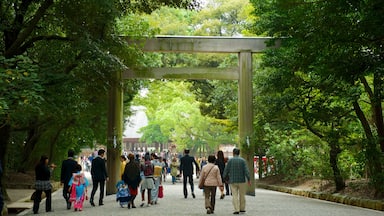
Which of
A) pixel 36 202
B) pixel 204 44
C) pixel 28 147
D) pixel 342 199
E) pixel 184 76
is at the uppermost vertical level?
pixel 204 44

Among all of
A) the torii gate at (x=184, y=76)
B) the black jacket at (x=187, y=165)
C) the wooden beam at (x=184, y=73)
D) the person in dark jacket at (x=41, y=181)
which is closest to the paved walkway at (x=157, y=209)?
the person in dark jacket at (x=41, y=181)

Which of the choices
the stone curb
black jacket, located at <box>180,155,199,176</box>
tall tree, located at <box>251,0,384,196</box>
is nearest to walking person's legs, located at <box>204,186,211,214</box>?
tall tree, located at <box>251,0,384,196</box>

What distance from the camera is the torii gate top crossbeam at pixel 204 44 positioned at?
20.2 metres

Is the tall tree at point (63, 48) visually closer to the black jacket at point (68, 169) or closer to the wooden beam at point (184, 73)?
the black jacket at point (68, 169)

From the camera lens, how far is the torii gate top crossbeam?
20.2 m

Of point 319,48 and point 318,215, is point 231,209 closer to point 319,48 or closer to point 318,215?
point 318,215

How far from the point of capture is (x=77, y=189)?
13.3m

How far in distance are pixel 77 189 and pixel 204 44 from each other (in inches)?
351

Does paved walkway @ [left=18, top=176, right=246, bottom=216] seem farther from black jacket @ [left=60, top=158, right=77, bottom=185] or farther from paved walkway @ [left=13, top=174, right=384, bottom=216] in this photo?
black jacket @ [left=60, top=158, right=77, bottom=185]

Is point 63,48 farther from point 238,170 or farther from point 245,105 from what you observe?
point 245,105

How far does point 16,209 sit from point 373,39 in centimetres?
997

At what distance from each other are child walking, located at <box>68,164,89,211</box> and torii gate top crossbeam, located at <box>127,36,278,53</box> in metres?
7.81

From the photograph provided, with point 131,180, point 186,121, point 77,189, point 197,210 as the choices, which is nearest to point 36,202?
point 77,189

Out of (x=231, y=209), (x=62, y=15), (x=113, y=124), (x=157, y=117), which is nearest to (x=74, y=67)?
(x=62, y=15)
